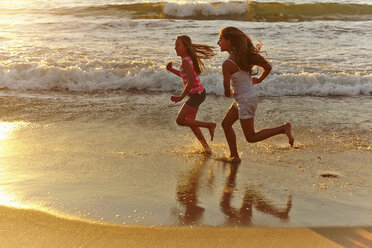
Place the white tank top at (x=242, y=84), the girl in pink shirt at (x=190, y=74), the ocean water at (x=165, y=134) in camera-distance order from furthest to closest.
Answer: the girl in pink shirt at (x=190, y=74) < the white tank top at (x=242, y=84) < the ocean water at (x=165, y=134)

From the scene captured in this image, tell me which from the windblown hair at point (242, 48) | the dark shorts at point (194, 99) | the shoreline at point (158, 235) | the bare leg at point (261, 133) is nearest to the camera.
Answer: the shoreline at point (158, 235)

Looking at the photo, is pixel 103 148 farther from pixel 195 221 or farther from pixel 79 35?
pixel 79 35

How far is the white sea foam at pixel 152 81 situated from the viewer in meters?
9.52

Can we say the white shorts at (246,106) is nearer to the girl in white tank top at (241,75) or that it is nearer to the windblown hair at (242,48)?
the girl in white tank top at (241,75)

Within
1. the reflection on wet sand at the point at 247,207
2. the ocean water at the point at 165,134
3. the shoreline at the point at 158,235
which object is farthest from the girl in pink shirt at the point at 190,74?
the shoreline at the point at 158,235

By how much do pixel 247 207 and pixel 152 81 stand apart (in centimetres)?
626

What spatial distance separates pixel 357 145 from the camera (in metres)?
6.24

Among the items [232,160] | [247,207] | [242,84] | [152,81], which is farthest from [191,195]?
[152,81]

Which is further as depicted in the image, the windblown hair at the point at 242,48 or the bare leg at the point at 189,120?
the bare leg at the point at 189,120

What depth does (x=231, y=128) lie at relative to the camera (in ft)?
18.2

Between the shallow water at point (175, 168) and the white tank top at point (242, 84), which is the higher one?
the white tank top at point (242, 84)

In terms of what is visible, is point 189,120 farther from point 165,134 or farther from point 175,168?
point 165,134

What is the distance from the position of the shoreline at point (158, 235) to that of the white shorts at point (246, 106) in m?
1.79

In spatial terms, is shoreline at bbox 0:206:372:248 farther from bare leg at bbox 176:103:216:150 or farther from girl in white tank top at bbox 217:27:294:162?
bare leg at bbox 176:103:216:150
